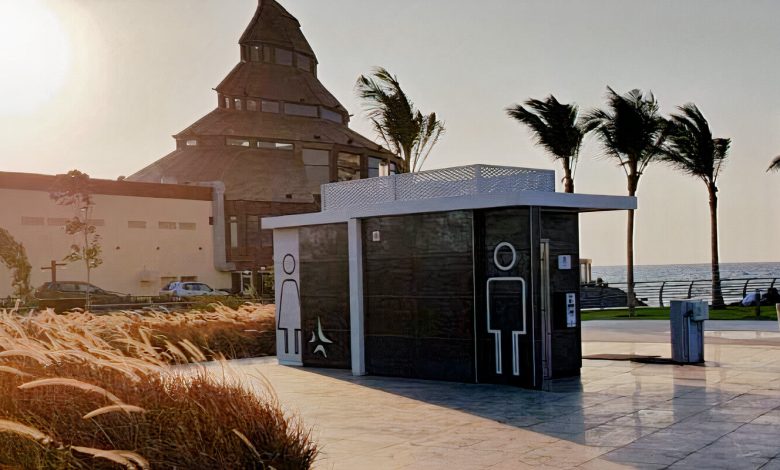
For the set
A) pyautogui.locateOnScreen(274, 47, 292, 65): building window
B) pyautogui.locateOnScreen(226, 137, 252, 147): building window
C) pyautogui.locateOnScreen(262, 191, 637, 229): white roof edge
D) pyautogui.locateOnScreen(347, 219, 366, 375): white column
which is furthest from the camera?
pyautogui.locateOnScreen(274, 47, 292, 65): building window

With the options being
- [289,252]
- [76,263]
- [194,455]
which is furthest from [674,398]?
[76,263]

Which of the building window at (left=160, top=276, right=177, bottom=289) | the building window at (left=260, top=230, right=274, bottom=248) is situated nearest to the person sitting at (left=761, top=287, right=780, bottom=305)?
the building window at (left=260, top=230, right=274, bottom=248)

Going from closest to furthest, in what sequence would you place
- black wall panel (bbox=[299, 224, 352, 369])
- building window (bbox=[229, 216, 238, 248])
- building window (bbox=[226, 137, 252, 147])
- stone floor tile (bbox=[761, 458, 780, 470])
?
stone floor tile (bbox=[761, 458, 780, 470]) → black wall panel (bbox=[299, 224, 352, 369]) → building window (bbox=[229, 216, 238, 248]) → building window (bbox=[226, 137, 252, 147])

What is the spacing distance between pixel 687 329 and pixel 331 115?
6427 cm

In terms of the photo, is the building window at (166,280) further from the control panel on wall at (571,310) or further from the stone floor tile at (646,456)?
the stone floor tile at (646,456)

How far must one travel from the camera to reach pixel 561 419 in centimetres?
1000

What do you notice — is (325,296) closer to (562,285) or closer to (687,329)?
(562,285)

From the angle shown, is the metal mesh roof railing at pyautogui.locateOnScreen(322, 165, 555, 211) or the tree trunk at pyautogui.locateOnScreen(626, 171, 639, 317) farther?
the tree trunk at pyautogui.locateOnScreen(626, 171, 639, 317)

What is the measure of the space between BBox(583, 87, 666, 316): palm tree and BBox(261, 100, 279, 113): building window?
149ft

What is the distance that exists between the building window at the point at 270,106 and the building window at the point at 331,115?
4117 millimetres

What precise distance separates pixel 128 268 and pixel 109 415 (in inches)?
1901

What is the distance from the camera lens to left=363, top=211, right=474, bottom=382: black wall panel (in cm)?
1359

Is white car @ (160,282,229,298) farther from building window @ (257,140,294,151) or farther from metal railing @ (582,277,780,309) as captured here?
building window @ (257,140,294,151)

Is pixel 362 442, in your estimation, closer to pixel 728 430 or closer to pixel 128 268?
pixel 728 430
